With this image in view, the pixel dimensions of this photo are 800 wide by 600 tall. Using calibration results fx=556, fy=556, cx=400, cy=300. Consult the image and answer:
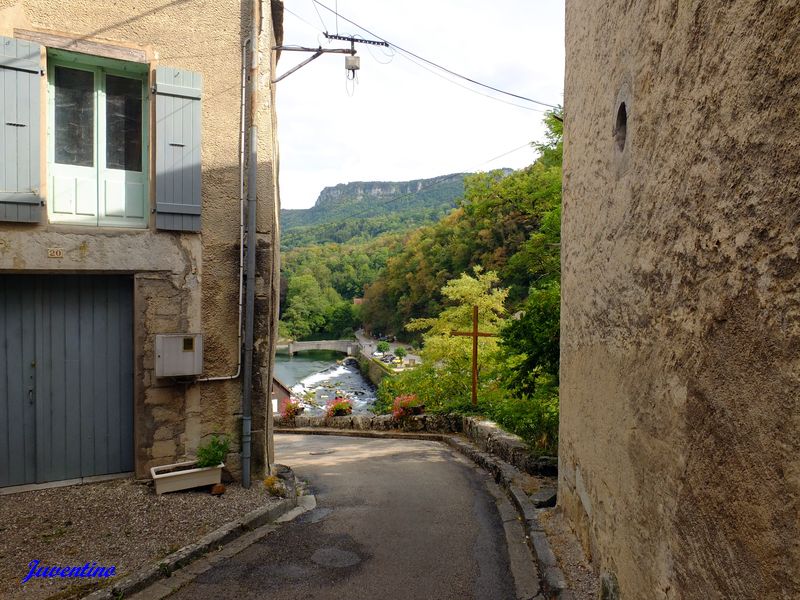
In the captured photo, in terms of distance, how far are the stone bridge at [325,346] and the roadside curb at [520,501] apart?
56.9m

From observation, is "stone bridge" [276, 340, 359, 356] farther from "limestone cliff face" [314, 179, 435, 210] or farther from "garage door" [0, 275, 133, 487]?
"limestone cliff face" [314, 179, 435, 210]

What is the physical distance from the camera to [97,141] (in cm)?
536

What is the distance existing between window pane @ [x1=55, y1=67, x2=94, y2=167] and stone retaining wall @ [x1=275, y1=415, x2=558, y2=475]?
5.77 metres

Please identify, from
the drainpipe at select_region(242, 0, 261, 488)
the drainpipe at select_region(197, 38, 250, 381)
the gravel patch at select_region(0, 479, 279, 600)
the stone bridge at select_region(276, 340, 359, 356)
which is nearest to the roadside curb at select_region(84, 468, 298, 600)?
the gravel patch at select_region(0, 479, 279, 600)

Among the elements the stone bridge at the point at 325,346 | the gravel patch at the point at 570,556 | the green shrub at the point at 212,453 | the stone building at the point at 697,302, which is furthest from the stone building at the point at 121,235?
the stone bridge at the point at 325,346

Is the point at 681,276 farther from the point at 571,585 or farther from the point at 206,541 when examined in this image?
→ the point at 206,541

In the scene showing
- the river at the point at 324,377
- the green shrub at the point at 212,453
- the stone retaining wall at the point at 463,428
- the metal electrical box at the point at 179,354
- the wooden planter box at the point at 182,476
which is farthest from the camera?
the river at the point at 324,377

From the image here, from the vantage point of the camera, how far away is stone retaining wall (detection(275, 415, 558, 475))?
6652 millimetres

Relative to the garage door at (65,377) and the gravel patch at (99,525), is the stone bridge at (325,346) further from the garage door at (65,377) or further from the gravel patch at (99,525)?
the gravel patch at (99,525)

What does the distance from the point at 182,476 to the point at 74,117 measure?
11.7ft

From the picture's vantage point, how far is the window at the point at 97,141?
516 cm

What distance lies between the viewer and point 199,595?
3.75m

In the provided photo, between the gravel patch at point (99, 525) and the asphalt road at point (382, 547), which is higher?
the gravel patch at point (99, 525)

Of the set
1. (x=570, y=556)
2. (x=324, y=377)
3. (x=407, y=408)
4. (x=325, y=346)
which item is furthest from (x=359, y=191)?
(x=570, y=556)
